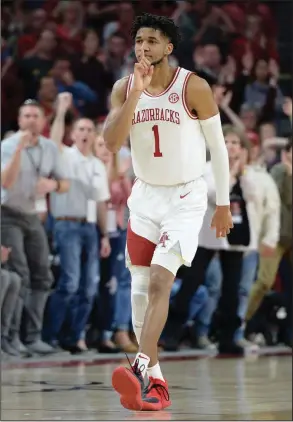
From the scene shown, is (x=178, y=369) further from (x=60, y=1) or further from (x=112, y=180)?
(x=60, y=1)

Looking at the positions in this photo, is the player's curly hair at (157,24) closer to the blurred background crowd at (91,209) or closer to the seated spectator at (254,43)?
the blurred background crowd at (91,209)

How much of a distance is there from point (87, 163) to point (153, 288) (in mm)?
5422

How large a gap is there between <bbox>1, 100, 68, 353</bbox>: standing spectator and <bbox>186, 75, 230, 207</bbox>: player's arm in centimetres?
425

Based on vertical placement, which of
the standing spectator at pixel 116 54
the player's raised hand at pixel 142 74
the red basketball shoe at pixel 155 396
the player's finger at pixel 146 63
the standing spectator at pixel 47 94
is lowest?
the red basketball shoe at pixel 155 396

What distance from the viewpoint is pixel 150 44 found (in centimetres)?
702

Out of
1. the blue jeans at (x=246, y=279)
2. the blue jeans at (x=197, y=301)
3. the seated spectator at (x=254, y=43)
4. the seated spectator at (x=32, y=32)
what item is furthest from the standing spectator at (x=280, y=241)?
the seated spectator at (x=254, y=43)

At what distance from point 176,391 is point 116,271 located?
4157mm

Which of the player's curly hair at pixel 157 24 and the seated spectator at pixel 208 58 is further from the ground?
the seated spectator at pixel 208 58

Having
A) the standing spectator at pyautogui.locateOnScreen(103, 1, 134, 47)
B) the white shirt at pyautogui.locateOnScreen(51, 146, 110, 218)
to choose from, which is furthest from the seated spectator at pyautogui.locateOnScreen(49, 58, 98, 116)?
the white shirt at pyautogui.locateOnScreen(51, 146, 110, 218)

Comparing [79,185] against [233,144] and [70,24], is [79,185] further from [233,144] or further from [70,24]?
[70,24]

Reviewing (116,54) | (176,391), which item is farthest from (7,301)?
(116,54)

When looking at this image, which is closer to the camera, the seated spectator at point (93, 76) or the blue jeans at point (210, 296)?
the blue jeans at point (210, 296)

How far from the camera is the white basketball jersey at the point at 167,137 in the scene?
7066mm

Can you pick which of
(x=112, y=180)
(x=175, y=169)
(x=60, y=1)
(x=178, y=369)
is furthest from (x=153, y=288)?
(x=60, y=1)
